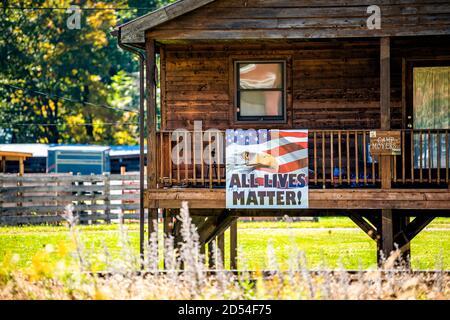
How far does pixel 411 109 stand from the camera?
62.3ft

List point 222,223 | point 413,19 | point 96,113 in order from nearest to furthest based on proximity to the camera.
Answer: point 413,19
point 222,223
point 96,113

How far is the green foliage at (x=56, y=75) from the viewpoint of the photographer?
186ft

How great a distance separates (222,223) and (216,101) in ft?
8.34

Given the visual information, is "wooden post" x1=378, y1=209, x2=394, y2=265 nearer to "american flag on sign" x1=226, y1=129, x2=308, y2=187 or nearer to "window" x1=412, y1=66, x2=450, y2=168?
"american flag on sign" x1=226, y1=129, x2=308, y2=187

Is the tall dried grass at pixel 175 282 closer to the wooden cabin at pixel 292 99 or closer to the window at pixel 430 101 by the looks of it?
the wooden cabin at pixel 292 99

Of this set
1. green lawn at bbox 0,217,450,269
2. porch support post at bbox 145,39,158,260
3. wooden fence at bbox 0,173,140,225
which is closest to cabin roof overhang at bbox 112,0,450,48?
porch support post at bbox 145,39,158,260

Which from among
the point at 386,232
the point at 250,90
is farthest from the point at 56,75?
the point at 386,232

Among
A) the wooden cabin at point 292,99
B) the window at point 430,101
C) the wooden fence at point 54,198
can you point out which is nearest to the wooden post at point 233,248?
the wooden cabin at point 292,99

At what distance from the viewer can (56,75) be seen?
57062 mm

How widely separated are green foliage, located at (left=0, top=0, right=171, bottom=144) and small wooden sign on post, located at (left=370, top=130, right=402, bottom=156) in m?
39.9

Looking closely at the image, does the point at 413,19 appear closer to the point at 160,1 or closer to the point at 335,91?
the point at 335,91

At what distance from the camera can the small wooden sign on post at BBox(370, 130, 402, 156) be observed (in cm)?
1675
